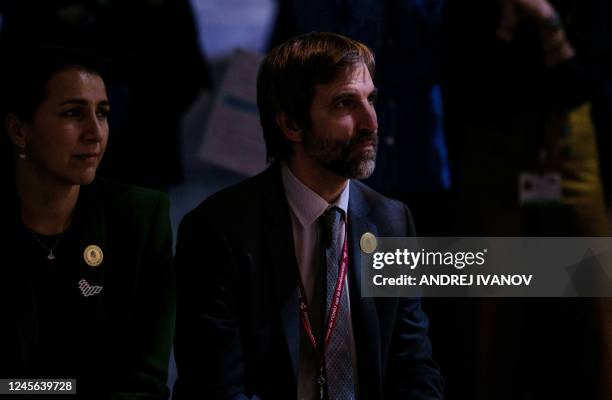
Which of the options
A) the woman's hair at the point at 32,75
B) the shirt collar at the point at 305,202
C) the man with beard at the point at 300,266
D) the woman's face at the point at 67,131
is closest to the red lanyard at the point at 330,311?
the man with beard at the point at 300,266

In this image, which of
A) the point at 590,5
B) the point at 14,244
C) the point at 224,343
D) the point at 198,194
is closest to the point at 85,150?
the point at 14,244

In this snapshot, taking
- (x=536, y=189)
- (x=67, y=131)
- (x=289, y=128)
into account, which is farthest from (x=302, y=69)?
(x=536, y=189)

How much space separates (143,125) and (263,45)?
65 centimetres

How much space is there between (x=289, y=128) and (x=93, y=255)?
596 millimetres

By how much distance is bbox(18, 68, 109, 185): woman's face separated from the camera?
2.20 meters

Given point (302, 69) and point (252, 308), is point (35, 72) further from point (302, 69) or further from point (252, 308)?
point (252, 308)

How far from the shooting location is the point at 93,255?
2.25 m

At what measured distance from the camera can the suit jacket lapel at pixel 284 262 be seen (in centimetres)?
224

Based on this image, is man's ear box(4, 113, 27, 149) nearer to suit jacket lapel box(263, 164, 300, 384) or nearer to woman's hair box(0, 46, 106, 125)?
woman's hair box(0, 46, 106, 125)

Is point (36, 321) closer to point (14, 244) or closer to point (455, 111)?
point (14, 244)

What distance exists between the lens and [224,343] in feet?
7.20

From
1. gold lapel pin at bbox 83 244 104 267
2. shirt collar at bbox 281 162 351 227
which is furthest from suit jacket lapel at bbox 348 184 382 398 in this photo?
gold lapel pin at bbox 83 244 104 267

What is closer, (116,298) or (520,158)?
(116,298)

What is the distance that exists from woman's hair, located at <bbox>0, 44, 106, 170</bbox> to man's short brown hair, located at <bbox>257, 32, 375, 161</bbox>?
17.3 inches
